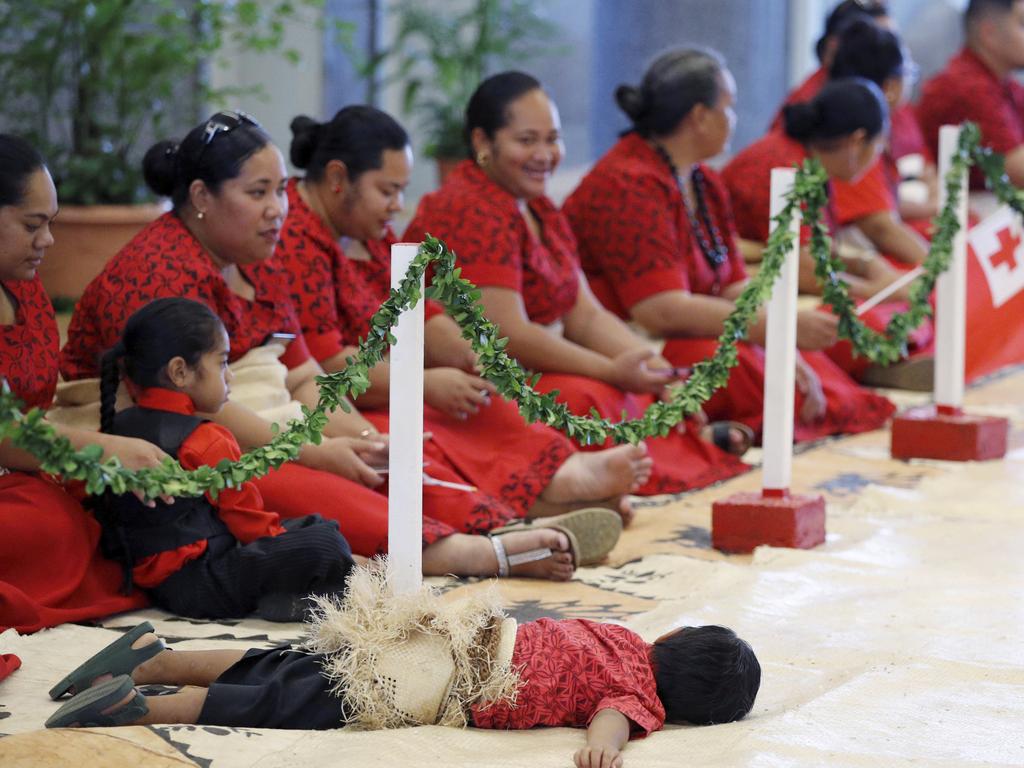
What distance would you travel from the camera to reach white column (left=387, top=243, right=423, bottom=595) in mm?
2930

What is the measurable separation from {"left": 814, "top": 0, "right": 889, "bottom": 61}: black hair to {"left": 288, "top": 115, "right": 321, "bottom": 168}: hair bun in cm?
367

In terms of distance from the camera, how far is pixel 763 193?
6277mm

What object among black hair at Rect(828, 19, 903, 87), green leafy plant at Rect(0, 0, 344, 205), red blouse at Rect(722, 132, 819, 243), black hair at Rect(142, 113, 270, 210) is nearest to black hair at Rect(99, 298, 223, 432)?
black hair at Rect(142, 113, 270, 210)

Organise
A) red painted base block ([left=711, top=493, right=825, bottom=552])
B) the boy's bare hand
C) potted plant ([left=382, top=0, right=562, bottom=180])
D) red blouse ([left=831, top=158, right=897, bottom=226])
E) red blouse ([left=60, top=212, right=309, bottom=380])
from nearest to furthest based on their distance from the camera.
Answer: the boy's bare hand → red blouse ([left=60, top=212, right=309, bottom=380]) → red painted base block ([left=711, top=493, right=825, bottom=552]) → red blouse ([left=831, top=158, right=897, bottom=226]) → potted plant ([left=382, top=0, right=562, bottom=180])

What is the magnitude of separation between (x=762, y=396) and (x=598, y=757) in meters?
3.21

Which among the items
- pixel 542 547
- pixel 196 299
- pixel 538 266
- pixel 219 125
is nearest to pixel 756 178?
pixel 538 266

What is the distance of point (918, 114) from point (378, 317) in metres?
5.96

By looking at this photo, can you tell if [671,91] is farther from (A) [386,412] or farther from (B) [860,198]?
(A) [386,412]

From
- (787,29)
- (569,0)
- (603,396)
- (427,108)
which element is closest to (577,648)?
(603,396)

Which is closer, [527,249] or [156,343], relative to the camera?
[156,343]

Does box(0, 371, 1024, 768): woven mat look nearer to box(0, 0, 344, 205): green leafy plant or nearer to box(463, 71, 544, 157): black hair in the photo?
box(463, 71, 544, 157): black hair

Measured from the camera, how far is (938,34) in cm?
1123

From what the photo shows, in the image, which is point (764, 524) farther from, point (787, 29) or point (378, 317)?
point (787, 29)

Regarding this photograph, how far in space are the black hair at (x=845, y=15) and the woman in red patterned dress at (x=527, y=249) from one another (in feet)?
9.84
